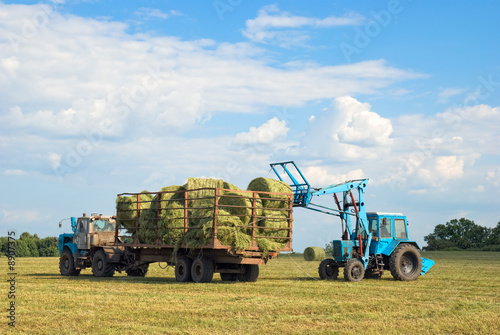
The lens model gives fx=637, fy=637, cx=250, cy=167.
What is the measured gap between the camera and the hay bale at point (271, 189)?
1958 centimetres

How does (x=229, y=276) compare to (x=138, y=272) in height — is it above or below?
below

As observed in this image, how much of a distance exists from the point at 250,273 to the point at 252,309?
7.60m

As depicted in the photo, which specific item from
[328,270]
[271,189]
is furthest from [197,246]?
[328,270]

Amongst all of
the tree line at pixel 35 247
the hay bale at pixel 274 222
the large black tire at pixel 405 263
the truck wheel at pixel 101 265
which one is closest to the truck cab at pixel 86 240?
the truck wheel at pixel 101 265

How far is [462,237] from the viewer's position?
75375mm

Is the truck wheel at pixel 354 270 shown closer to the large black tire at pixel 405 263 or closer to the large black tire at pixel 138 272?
the large black tire at pixel 405 263

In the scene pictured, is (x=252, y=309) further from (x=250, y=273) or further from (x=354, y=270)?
(x=354, y=270)

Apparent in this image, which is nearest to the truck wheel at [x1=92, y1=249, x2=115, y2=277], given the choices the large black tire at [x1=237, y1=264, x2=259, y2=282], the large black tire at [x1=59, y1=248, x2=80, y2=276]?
the large black tire at [x1=59, y1=248, x2=80, y2=276]

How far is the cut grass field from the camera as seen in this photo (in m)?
10.7

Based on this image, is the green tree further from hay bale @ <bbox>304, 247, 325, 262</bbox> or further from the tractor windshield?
the tractor windshield

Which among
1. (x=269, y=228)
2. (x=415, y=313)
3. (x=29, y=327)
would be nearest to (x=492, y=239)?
(x=269, y=228)

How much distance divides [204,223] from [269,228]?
2.03 meters

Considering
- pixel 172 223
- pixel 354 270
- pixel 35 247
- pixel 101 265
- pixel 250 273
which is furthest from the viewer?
pixel 35 247

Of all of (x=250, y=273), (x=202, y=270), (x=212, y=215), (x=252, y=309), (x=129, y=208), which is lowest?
(x=252, y=309)
